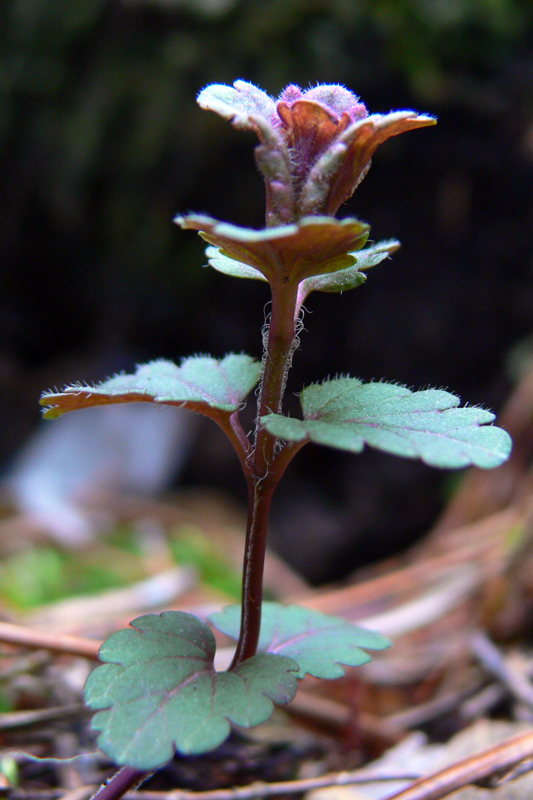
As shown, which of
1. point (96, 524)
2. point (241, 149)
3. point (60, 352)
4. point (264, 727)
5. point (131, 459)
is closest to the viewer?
point (264, 727)

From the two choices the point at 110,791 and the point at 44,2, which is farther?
the point at 44,2

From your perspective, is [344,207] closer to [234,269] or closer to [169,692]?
[234,269]

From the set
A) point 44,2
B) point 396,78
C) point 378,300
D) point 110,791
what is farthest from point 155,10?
point 110,791

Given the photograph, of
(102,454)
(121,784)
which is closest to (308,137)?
(121,784)

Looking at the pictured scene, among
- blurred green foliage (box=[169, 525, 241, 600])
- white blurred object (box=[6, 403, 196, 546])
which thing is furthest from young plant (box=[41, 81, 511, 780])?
white blurred object (box=[6, 403, 196, 546])

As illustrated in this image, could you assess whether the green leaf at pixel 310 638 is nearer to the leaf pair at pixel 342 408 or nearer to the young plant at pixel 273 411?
the young plant at pixel 273 411

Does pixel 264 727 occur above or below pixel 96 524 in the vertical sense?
below

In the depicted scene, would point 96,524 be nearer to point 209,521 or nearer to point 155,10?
point 209,521

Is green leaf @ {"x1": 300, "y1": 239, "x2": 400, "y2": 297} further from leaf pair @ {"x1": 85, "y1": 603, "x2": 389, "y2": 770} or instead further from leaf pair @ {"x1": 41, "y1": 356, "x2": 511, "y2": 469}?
leaf pair @ {"x1": 85, "y1": 603, "x2": 389, "y2": 770}
